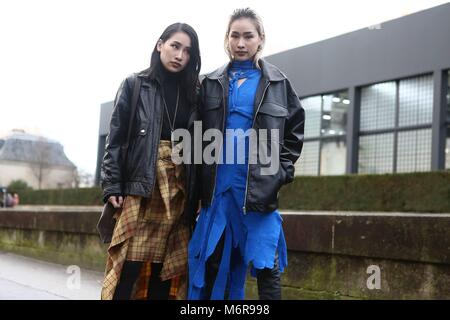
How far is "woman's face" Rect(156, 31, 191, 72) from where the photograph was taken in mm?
3182

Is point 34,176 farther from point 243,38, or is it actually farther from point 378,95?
point 243,38

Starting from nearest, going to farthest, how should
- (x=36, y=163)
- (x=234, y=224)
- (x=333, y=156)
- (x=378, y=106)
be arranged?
1. (x=234, y=224)
2. (x=378, y=106)
3. (x=333, y=156)
4. (x=36, y=163)

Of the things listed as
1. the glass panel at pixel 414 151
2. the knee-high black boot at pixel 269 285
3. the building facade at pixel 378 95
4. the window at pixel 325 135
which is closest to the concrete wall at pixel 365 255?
the knee-high black boot at pixel 269 285

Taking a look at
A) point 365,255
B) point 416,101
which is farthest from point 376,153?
point 365,255

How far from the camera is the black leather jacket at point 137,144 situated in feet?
9.99

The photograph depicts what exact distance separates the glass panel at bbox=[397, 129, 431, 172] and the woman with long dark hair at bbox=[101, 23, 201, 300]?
492 inches

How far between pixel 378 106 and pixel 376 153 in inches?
55.5

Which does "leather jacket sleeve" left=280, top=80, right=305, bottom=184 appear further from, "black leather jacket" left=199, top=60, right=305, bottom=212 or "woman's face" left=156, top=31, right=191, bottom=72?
"woman's face" left=156, top=31, right=191, bottom=72

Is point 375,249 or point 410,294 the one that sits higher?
point 375,249

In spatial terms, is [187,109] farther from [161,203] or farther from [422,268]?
[422,268]

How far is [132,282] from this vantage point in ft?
10.4

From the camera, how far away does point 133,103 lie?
10.3 ft
